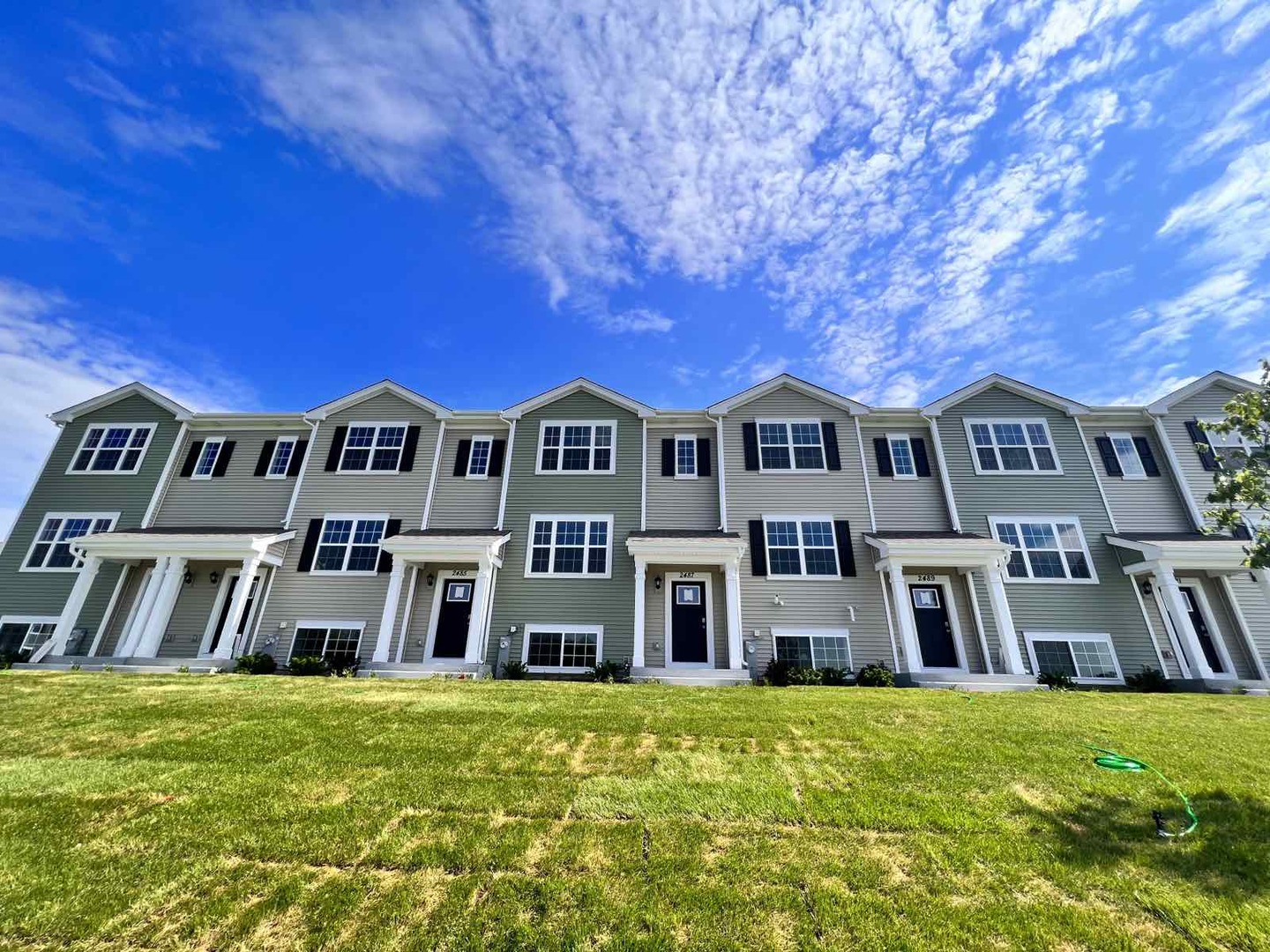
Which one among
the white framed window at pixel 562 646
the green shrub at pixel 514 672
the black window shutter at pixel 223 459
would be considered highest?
the black window shutter at pixel 223 459

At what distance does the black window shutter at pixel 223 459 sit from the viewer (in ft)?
59.4

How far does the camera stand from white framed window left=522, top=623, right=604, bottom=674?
14883 mm

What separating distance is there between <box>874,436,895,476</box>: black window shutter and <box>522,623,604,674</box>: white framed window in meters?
10.5

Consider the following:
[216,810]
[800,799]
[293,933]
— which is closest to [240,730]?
[216,810]

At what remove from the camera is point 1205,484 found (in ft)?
52.4

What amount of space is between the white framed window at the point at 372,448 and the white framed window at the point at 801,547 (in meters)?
12.9

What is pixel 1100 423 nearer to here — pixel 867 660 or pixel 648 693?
pixel 867 660

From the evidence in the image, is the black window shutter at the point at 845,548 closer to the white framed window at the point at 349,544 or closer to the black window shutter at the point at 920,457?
the black window shutter at the point at 920,457

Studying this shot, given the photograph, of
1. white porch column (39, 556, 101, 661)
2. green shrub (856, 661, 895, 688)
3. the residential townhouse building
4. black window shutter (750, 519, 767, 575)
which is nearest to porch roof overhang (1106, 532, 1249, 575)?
the residential townhouse building

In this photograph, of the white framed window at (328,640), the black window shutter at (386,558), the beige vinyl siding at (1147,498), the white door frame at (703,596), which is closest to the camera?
the white door frame at (703,596)

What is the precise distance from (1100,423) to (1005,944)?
1982 centimetres

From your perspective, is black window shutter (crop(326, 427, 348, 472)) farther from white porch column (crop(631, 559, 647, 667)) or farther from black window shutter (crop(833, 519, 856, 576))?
black window shutter (crop(833, 519, 856, 576))

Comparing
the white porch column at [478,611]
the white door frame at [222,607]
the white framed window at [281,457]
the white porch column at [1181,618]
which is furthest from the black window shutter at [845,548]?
the white framed window at [281,457]

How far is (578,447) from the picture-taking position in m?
17.6
